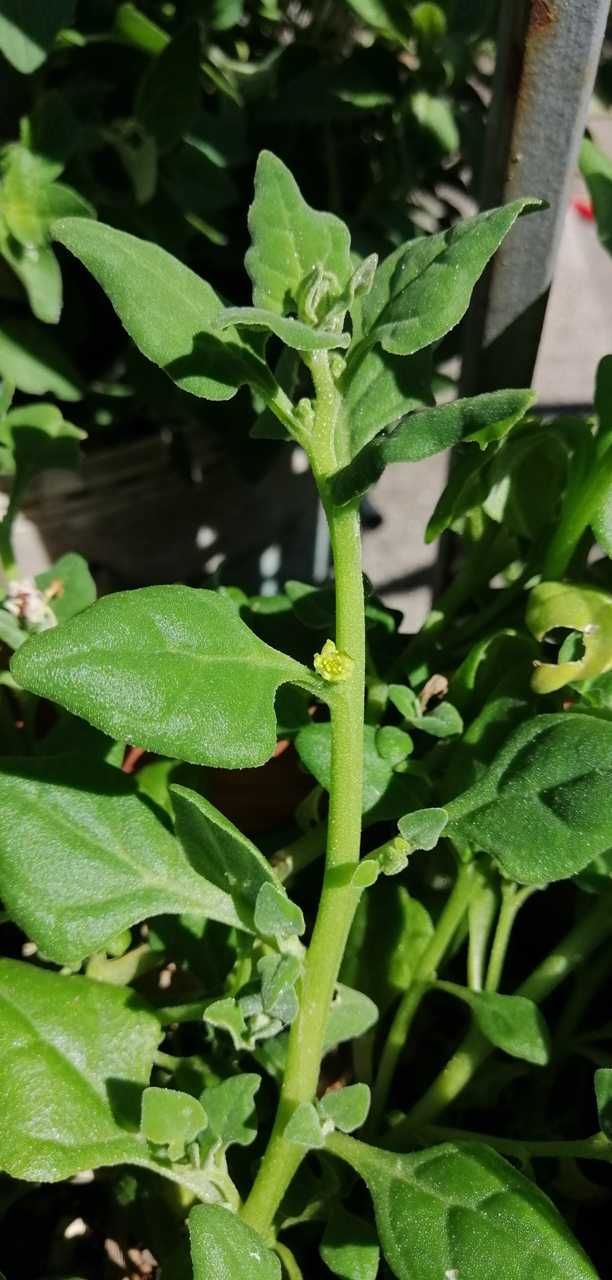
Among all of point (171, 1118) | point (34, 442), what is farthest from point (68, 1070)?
point (34, 442)

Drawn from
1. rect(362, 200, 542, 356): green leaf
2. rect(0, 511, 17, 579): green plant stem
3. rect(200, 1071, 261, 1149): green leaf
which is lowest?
rect(200, 1071, 261, 1149): green leaf

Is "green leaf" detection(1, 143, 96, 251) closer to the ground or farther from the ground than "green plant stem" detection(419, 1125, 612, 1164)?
farther from the ground

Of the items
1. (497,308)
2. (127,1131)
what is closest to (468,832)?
(127,1131)

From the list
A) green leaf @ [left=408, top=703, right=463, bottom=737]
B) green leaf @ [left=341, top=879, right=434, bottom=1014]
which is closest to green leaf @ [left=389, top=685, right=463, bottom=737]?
green leaf @ [left=408, top=703, right=463, bottom=737]

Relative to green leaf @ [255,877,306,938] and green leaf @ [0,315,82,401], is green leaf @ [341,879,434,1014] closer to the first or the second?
green leaf @ [255,877,306,938]

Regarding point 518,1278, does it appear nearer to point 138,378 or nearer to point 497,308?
point 497,308

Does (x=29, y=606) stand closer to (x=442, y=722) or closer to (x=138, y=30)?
(x=442, y=722)

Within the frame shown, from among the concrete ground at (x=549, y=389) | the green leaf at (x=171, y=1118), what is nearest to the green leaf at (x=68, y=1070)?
the green leaf at (x=171, y=1118)
